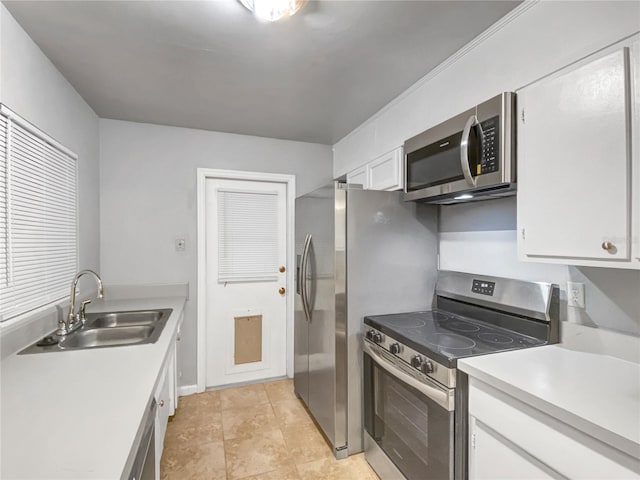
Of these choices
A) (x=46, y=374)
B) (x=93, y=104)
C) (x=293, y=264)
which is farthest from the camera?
(x=293, y=264)

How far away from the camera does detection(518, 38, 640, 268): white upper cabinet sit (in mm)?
1029

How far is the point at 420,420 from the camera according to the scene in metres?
1.55

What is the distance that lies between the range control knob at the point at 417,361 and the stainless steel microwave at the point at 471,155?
853 mm

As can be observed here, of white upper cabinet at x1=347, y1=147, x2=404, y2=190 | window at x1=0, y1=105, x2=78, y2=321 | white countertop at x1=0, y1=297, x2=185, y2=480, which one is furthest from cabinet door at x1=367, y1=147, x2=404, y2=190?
window at x1=0, y1=105, x2=78, y2=321

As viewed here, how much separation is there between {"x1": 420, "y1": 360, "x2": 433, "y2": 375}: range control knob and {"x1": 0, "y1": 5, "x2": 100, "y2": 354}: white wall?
189 cm

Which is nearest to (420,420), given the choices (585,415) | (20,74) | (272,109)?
(585,415)

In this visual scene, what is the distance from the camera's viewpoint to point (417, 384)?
4.99 feet

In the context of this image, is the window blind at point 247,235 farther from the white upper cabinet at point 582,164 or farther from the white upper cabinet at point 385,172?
the white upper cabinet at point 582,164

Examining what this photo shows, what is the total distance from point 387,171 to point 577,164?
136 cm

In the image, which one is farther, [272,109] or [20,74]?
[272,109]

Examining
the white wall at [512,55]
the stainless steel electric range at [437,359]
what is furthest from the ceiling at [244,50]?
the stainless steel electric range at [437,359]

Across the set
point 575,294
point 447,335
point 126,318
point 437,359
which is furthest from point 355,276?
point 126,318

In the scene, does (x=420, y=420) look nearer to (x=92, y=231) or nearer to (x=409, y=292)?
(x=409, y=292)

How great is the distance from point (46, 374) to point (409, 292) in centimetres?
192
